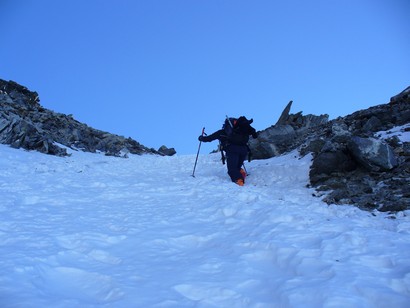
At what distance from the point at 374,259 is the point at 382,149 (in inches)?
232

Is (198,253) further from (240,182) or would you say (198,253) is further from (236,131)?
(236,131)

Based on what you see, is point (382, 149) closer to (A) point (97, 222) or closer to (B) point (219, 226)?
(B) point (219, 226)

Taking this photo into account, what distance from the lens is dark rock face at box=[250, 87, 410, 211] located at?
309 inches

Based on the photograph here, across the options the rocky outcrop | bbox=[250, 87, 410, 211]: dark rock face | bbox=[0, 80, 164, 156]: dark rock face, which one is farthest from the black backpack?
bbox=[0, 80, 164, 156]: dark rock face

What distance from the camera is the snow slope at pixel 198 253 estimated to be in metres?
3.62

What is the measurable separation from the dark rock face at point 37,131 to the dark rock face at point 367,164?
16.7m

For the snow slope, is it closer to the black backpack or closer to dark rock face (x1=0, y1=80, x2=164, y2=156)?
the black backpack

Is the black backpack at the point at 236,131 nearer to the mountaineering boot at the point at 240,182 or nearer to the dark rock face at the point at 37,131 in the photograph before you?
the mountaineering boot at the point at 240,182

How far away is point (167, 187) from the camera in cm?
1123

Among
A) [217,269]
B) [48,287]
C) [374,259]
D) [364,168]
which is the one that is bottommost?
[48,287]

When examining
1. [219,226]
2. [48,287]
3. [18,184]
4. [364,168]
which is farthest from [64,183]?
[364,168]

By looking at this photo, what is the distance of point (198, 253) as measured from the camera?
5230 mm

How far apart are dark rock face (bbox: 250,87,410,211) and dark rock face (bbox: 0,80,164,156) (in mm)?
16721

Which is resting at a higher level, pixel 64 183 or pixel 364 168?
pixel 364 168
